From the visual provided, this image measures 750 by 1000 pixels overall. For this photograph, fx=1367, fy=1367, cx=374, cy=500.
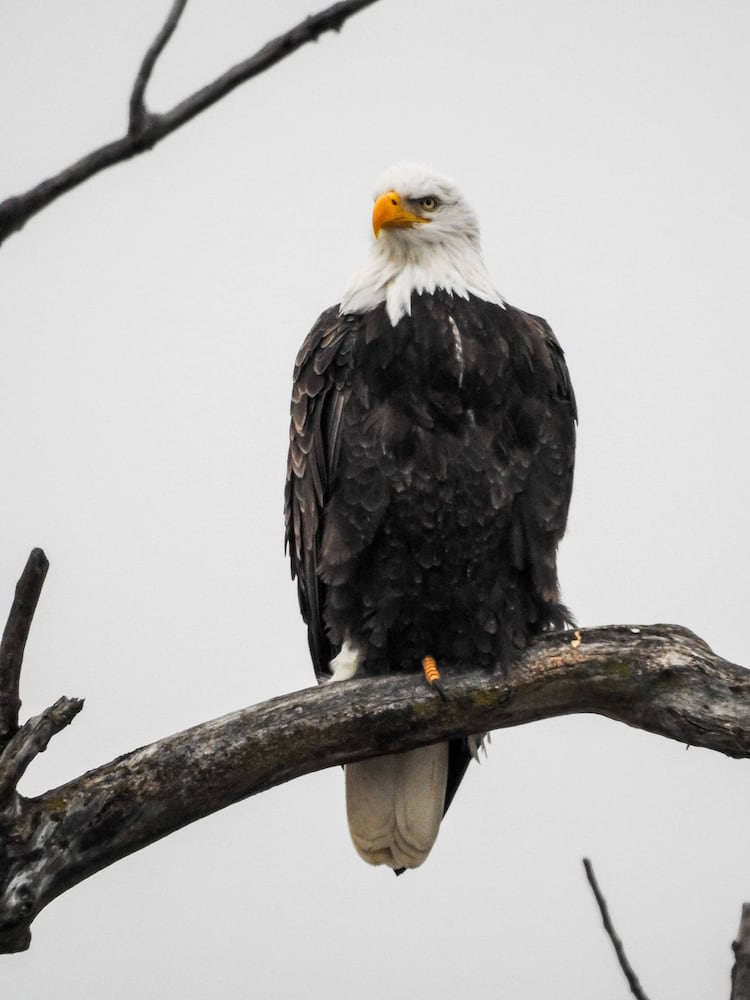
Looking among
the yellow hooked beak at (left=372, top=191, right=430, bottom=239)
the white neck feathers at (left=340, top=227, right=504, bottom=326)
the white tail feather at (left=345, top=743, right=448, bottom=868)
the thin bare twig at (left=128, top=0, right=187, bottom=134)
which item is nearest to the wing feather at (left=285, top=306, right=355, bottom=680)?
the white neck feathers at (left=340, top=227, right=504, bottom=326)

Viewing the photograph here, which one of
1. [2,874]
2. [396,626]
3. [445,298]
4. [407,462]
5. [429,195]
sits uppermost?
[429,195]

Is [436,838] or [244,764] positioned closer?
[244,764]

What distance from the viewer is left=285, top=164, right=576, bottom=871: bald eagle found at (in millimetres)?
4676

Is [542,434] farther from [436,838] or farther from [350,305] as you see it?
[436,838]

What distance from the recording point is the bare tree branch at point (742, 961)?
357 cm

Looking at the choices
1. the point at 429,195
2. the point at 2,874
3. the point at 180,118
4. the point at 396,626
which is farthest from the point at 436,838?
the point at 180,118

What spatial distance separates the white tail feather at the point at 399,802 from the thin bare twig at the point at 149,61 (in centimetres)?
341

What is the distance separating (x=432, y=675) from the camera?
4551 millimetres

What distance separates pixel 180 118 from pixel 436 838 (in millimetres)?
3763

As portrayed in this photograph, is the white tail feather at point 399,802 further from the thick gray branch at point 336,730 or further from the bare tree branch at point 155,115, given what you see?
the bare tree branch at point 155,115

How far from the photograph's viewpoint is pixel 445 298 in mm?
4992

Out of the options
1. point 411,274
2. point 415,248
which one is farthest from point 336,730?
point 415,248

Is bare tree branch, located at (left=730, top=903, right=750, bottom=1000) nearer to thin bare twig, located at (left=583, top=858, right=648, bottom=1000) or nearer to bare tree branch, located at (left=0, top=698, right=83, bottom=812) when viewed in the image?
thin bare twig, located at (left=583, top=858, right=648, bottom=1000)

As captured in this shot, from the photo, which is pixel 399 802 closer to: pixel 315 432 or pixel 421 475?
pixel 421 475
